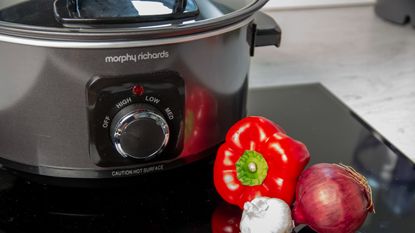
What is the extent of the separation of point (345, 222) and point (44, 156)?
1.14 feet

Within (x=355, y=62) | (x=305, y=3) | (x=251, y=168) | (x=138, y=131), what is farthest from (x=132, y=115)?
(x=305, y=3)

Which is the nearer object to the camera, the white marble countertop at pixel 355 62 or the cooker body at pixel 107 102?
the cooker body at pixel 107 102

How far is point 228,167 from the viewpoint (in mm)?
682

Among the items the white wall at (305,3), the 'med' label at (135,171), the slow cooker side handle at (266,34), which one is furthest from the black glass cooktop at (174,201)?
the white wall at (305,3)

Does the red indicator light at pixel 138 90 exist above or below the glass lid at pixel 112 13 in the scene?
below

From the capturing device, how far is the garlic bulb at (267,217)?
2.00 ft

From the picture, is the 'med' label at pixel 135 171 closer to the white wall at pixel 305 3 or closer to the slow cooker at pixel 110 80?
the slow cooker at pixel 110 80

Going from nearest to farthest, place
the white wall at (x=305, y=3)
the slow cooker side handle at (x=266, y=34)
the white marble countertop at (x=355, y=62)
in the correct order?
the slow cooker side handle at (x=266, y=34) < the white marble countertop at (x=355, y=62) < the white wall at (x=305, y=3)

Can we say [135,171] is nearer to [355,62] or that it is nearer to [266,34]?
[266,34]

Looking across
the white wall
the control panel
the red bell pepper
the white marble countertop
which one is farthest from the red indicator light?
the white wall

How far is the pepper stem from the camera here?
2.18ft

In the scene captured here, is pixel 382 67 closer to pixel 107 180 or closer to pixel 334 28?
pixel 334 28

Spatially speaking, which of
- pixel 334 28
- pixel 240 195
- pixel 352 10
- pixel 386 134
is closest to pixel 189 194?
pixel 240 195

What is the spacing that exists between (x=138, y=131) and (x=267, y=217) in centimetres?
17
